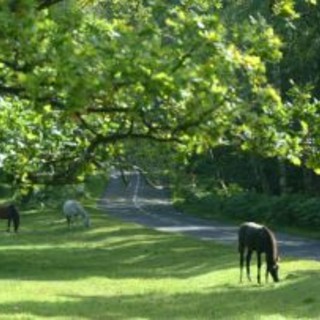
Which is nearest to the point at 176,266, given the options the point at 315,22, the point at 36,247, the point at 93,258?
the point at 93,258

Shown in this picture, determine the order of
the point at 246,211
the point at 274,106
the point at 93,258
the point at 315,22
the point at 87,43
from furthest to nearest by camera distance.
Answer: the point at 246,211 < the point at 315,22 < the point at 93,258 < the point at 274,106 < the point at 87,43

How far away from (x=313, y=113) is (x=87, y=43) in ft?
13.3

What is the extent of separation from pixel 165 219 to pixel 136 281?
29.3m

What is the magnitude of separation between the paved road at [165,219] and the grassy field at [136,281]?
100 inches

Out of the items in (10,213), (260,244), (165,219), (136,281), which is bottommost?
(136,281)

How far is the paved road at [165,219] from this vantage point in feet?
125

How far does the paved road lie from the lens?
38.2 m

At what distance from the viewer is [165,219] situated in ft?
185

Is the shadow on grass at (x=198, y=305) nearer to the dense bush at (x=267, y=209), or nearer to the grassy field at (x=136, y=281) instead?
the grassy field at (x=136, y=281)

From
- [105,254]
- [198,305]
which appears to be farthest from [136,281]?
[105,254]

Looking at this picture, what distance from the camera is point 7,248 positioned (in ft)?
126

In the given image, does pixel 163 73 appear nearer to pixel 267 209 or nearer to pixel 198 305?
pixel 198 305

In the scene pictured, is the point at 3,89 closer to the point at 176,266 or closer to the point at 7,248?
the point at 176,266

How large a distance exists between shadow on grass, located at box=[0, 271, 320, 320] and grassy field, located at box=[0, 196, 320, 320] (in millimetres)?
21
